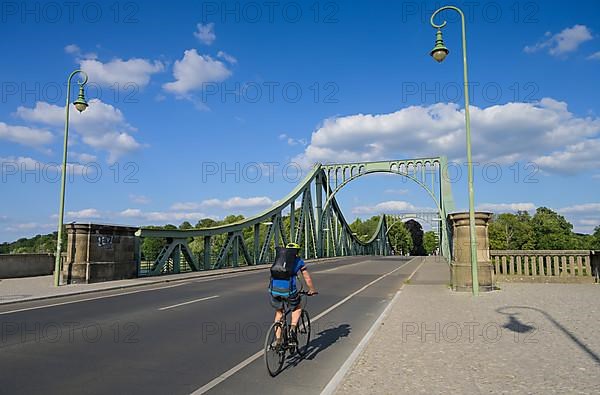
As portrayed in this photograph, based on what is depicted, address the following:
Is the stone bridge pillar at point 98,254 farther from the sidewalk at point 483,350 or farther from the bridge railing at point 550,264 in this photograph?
the bridge railing at point 550,264

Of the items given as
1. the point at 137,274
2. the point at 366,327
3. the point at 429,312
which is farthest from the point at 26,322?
the point at 137,274

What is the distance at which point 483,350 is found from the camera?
6406 mm

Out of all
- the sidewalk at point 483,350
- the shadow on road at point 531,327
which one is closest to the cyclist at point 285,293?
the sidewalk at point 483,350

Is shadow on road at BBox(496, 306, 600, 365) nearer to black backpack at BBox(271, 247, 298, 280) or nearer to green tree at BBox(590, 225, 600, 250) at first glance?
black backpack at BBox(271, 247, 298, 280)

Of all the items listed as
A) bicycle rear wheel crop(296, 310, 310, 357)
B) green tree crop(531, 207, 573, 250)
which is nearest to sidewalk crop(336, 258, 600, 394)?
bicycle rear wheel crop(296, 310, 310, 357)

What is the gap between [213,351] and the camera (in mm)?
6680

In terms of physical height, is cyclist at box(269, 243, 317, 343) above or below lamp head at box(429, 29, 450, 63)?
below

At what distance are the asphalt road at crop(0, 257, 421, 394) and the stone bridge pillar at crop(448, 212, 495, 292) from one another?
130 inches

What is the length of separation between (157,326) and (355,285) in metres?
10.6

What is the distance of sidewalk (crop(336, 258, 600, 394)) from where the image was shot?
15.8 feet

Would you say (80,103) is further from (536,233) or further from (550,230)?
(536,233)

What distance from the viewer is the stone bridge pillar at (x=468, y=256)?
1428 centimetres

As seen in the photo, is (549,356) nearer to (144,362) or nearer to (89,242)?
(144,362)

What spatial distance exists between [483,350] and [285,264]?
3.08 meters
